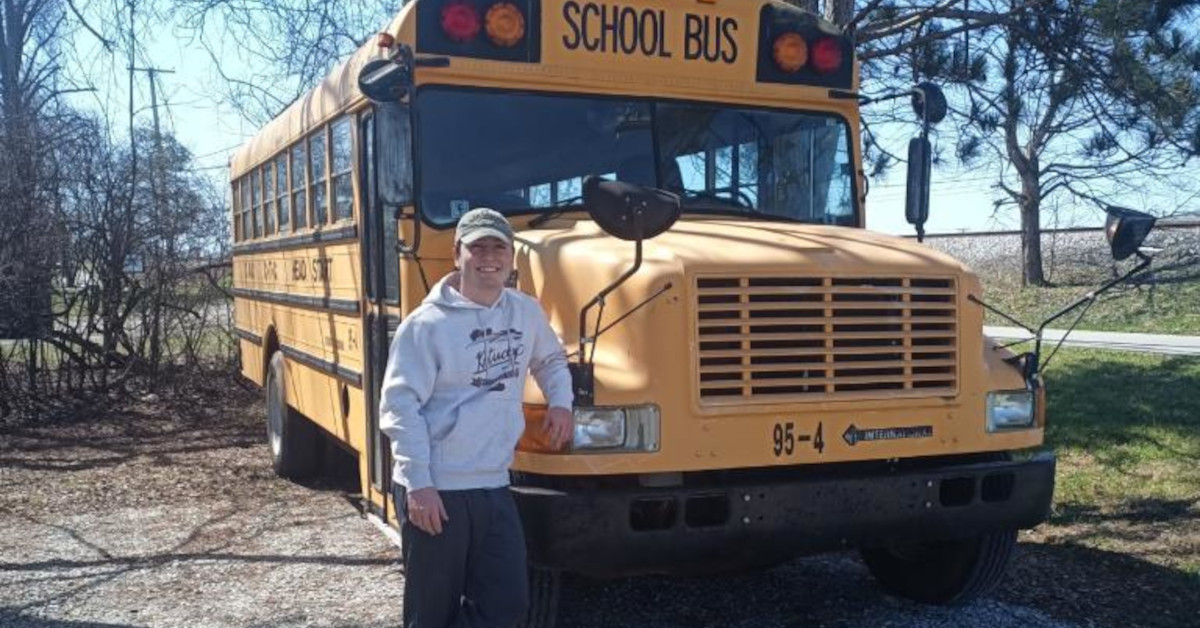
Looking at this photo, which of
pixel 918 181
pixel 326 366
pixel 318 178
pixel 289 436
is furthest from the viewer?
pixel 289 436

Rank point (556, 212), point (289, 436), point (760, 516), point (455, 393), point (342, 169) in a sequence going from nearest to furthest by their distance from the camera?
point (455, 393)
point (760, 516)
point (556, 212)
point (342, 169)
point (289, 436)

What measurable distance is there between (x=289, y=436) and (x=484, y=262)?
464cm

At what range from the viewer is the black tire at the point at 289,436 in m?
7.45

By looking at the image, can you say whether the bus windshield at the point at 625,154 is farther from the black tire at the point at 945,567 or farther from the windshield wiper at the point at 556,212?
the black tire at the point at 945,567

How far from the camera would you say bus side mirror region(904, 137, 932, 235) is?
17.0 ft

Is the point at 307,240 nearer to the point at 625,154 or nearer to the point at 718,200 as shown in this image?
the point at 625,154

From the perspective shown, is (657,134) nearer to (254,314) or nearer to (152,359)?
(254,314)

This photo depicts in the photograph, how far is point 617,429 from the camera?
3.59 m

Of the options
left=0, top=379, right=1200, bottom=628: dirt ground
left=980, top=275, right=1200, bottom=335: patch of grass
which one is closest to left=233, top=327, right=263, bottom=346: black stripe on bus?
left=0, top=379, right=1200, bottom=628: dirt ground

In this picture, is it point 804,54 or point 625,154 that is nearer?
point 625,154

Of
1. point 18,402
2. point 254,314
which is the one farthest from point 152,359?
point 254,314

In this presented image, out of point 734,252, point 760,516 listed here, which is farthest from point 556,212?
point 760,516

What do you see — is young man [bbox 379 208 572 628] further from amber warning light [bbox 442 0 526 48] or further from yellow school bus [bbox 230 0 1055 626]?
amber warning light [bbox 442 0 526 48]

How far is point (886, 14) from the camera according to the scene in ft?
31.4
